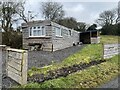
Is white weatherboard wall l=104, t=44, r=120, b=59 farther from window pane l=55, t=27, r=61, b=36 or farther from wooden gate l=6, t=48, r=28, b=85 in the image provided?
window pane l=55, t=27, r=61, b=36

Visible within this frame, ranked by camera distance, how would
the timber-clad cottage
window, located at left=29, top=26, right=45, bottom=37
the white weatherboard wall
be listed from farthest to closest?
window, located at left=29, top=26, right=45, bottom=37 < the timber-clad cottage < the white weatherboard wall

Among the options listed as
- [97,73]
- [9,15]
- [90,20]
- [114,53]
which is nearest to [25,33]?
[9,15]

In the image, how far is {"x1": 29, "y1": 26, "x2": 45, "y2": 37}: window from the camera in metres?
20.1

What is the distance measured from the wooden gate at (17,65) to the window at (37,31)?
41.7 ft

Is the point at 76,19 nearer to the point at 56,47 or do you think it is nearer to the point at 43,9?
the point at 43,9

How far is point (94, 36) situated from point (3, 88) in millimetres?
28062

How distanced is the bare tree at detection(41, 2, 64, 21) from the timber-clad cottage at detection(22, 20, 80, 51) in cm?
1708

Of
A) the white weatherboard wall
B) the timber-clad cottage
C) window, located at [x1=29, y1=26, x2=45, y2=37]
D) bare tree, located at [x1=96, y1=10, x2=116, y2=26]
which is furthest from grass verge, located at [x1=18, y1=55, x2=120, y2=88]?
bare tree, located at [x1=96, y1=10, x2=116, y2=26]

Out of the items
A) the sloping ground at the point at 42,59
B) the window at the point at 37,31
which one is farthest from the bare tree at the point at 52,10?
the sloping ground at the point at 42,59

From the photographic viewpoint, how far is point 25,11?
35562 millimetres

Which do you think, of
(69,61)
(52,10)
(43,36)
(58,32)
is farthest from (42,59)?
(52,10)

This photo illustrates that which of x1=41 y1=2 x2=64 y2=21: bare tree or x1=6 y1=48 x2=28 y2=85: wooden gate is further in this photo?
x1=41 y1=2 x2=64 y2=21: bare tree

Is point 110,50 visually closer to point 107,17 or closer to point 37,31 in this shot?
point 37,31

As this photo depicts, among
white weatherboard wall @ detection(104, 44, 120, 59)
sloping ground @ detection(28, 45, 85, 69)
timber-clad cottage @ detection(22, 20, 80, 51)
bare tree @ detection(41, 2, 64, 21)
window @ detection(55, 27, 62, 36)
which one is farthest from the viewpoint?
bare tree @ detection(41, 2, 64, 21)
